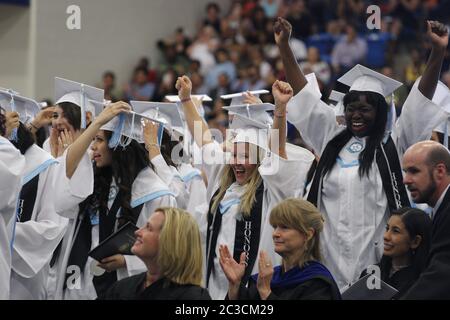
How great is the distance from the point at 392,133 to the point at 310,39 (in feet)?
30.2

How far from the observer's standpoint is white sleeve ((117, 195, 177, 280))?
5652mm

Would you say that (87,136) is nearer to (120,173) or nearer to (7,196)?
(120,173)

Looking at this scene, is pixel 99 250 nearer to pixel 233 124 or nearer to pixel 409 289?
pixel 233 124

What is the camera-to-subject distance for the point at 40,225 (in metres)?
5.79

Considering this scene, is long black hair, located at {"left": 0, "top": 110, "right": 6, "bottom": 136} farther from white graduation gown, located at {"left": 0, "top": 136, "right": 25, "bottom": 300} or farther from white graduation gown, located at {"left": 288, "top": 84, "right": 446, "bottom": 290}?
white graduation gown, located at {"left": 288, "top": 84, "right": 446, "bottom": 290}

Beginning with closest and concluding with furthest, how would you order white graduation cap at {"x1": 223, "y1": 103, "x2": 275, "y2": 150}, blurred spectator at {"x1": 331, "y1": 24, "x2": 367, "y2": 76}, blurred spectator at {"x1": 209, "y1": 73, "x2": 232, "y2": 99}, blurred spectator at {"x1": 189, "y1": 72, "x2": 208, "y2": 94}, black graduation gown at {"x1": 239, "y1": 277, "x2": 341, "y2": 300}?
black graduation gown at {"x1": 239, "y1": 277, "x2": 341, "y2": 300}
white graduation cap at {"x1": 223, "y1": 103, "x2": 275, "y2": 150}
blurred spectator at {"x1": 331, "y1": 24, "x2": 367, "y2": 76}
blurred spectator at {"x1": 209, "y1": 73, "x2": 232, "y2": 99}
blurred spectator at {"x1": 189, "y1": 72, "x2": 208, "y2": 94}

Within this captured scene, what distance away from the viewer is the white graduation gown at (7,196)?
5.12 m

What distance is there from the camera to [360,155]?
221 inches

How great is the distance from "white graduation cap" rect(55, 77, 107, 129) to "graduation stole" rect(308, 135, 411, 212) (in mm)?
1639

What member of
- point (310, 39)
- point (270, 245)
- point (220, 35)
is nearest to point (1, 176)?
point (270, 245)

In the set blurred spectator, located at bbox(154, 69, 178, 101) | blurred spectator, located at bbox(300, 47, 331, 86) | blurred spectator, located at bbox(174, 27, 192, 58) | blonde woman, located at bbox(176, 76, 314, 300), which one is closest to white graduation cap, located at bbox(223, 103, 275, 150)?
blonde woman, located at bbox(176, 76, 314, 300)

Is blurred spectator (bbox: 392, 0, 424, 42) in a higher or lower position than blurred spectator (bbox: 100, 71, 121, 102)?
higher

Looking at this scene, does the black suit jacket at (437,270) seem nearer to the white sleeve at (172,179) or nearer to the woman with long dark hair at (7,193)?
the white sleeve at (172,179)

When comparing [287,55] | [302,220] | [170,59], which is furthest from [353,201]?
[170,59]
